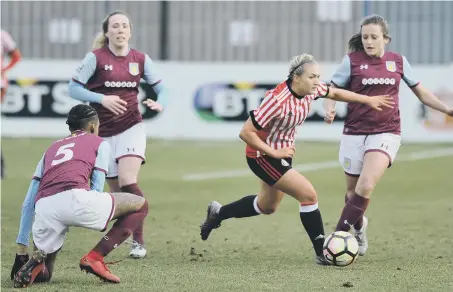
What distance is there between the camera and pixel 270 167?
8250 millimetres

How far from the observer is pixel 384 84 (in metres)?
8.92

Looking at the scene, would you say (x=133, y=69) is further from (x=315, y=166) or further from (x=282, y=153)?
(x=315, y=166)

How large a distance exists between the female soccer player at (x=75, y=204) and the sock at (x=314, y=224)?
4.83 feet

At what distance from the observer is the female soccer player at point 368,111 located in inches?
348

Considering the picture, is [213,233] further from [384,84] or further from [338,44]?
[338,44]

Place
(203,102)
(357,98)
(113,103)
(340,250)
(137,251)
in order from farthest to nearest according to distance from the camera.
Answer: (203,102) < (113,103) < (137,251) < (357,98) < (340,250)

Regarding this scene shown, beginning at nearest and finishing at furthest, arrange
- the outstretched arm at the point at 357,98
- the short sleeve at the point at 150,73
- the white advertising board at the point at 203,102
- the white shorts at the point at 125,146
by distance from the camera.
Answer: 1. the outstretched arm at the point at 357,98
2. the white shorts at the point at 125,146
3. the short sleeve at the point at 150,73
4. the white advertising board at the point at 203,102

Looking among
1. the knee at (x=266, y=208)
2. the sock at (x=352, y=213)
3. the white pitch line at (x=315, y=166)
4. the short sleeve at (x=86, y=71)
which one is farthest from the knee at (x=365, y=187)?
the white pitch line at (x=315, y=166)

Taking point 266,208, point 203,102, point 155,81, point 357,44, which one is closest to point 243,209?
point 266,208

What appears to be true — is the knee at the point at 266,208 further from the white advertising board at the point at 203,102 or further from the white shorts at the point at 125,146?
the white advertising board at the point at 203,102

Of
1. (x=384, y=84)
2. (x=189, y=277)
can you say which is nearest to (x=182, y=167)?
(x=384, y=84)

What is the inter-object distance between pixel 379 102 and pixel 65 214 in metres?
2.82

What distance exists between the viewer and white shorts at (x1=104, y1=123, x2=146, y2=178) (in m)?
9.07

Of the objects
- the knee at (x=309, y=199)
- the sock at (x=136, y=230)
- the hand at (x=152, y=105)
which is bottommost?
the sock at (x=136, y=230)
